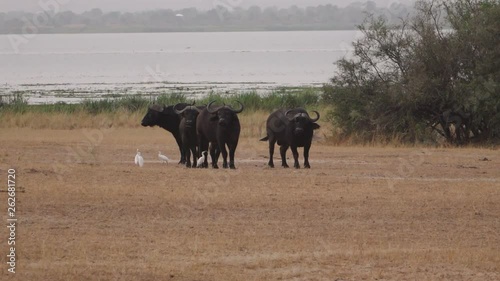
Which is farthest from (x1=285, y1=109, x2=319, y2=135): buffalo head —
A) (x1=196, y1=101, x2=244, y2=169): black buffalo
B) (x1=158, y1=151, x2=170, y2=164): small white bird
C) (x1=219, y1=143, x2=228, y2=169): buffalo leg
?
(x1=158, y1=151, x2=170, y2=164): small white bird

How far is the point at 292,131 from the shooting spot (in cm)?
2514

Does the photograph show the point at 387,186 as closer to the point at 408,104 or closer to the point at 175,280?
the point at 175,280

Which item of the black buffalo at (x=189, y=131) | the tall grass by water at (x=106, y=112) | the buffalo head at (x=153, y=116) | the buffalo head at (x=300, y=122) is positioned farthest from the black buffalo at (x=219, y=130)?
the tall grass by water at (x=106, y=112)

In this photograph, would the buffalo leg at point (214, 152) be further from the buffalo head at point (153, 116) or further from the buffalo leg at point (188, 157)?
the buffalo head at point (153, 116)

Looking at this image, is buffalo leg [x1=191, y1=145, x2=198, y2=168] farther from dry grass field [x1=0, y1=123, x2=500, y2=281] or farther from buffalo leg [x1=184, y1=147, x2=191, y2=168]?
dry grass field [x1=0, y1=123, x2=500, y2=281]

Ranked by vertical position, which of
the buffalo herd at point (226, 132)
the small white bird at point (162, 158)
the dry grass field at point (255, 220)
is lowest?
the dry grass field at point (255, 220)

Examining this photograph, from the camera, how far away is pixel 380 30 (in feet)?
113

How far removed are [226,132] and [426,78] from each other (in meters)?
9.38

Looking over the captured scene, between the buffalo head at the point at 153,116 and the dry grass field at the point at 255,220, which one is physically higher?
the buffalo head at the point at 153,116

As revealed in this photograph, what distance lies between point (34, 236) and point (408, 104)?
63.6 ft

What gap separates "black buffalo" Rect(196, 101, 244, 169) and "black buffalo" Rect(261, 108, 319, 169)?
101cm

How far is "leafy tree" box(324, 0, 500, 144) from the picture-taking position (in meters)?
32.0

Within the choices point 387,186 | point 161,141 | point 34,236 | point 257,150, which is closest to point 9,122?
point 161,141

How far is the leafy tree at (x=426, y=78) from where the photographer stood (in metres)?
32.0
